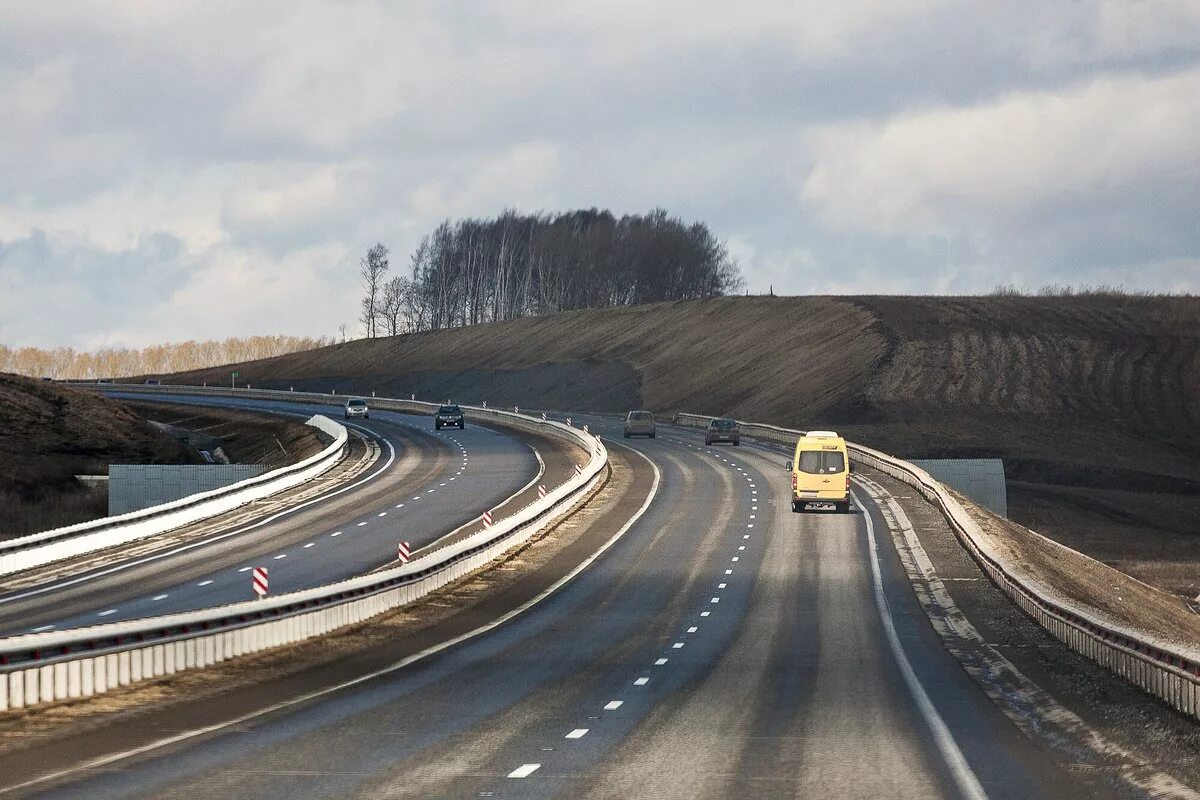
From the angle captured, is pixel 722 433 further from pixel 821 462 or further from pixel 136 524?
pixel 136 524

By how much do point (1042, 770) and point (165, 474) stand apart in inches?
2199

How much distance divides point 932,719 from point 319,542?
2974 cm

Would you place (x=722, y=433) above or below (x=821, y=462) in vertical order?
above

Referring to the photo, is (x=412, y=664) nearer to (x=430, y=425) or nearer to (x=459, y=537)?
(x=459, y=537)

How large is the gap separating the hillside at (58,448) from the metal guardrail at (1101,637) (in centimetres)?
3992

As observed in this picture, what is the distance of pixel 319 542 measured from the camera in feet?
151

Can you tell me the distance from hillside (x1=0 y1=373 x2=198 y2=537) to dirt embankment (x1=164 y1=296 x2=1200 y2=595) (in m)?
40.6

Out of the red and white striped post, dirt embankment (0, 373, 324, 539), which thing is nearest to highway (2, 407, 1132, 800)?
the red and white striped post

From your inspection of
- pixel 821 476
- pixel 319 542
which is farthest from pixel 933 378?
pixel 319 542

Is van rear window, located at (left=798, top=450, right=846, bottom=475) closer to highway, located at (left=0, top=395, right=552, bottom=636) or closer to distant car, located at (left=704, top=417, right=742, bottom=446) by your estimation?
highway, located at (left=0, top=395, right=552, bottom=636)

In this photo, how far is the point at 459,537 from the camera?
46.6m

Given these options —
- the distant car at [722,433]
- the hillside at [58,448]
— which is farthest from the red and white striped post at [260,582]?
the distant car at [722,433]

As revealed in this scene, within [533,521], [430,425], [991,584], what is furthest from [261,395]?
[991,584]

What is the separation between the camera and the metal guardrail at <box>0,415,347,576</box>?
40.6 metres
